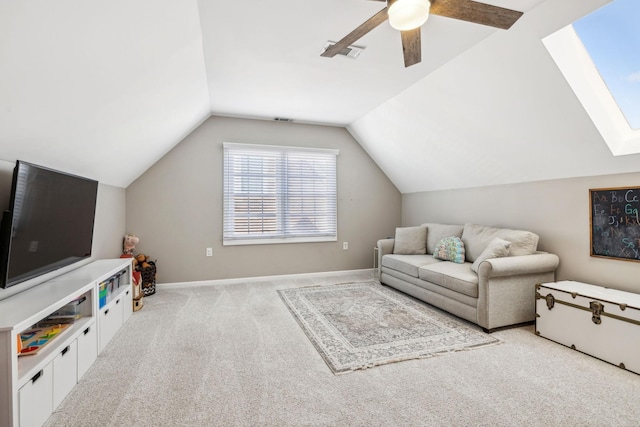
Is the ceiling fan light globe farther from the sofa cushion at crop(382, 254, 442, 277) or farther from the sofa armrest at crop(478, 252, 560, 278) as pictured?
the sofa cushion at crop(382, 254, 442, 277)

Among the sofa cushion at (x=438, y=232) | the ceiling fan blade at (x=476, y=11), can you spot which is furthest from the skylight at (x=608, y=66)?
the sofa cushion at (x=438, y=232)

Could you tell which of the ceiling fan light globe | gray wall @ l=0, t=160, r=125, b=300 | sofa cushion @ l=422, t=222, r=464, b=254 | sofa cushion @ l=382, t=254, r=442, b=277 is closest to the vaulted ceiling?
gray wall @ l=0, t=160, r=125, b=300

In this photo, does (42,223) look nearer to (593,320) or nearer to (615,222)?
(593,320)

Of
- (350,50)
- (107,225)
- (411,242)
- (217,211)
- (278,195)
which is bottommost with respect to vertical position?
(411,242)

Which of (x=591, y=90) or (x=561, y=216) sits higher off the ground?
(x=591, y=90)

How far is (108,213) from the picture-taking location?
3.69m

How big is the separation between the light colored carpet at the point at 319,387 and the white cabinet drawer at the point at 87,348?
0.19ft

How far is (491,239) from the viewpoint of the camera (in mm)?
3551

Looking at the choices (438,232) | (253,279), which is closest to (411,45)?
(438,232)

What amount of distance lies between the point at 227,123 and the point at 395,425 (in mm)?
4352

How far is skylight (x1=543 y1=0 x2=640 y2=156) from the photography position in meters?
2.21

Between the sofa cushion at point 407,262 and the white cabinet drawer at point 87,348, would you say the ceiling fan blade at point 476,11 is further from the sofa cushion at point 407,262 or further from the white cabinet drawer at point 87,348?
the white cabinet drawer at point 87,348

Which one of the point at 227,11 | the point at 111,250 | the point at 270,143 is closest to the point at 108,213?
the point at 111,250

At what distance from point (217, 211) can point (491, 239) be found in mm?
3645
